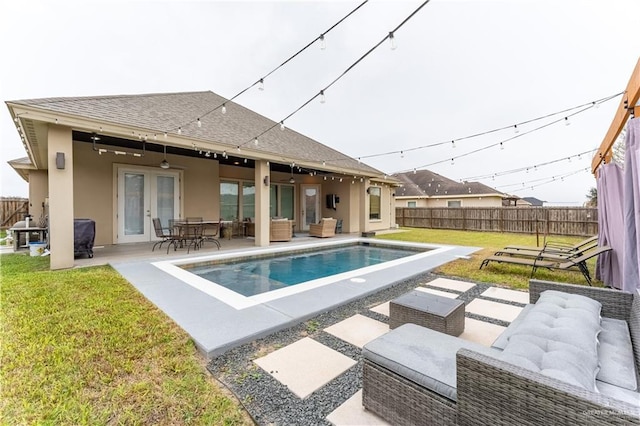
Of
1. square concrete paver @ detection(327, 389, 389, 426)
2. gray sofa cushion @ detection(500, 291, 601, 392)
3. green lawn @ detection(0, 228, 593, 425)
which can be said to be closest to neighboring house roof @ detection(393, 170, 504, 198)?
gray sofa cushion @ detection(500, 291, 601, 392)

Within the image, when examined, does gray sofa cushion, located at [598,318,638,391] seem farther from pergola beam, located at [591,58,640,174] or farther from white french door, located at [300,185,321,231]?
white french door, located at [300,185,321,231]

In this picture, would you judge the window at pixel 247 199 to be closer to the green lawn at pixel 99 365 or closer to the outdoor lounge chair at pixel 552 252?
the green lawn at pixel 99 365

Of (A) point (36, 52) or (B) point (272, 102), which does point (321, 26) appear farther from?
(A) point (36, 52)

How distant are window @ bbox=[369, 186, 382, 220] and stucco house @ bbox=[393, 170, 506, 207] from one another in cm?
738

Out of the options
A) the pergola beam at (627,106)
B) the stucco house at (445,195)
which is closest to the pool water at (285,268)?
the pergola beam at (627,106)

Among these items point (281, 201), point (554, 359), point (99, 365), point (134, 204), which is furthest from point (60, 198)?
point (281, 201)

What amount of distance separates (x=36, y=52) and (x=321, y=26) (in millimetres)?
10394

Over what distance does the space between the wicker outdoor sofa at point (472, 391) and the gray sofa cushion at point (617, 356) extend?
0.02m

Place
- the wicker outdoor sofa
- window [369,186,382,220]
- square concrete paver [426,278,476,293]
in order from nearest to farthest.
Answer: the wicker outdoor sofa → square concrete paver [426,278,476,293] → window [369,186,382,220]

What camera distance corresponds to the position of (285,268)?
281 inches

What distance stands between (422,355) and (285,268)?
553 centimetres

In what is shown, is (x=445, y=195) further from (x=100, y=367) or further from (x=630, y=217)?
(x=100, y=367)

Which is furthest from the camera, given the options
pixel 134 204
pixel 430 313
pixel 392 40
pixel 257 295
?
pixel 134 204

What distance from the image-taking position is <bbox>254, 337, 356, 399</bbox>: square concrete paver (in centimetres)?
219
